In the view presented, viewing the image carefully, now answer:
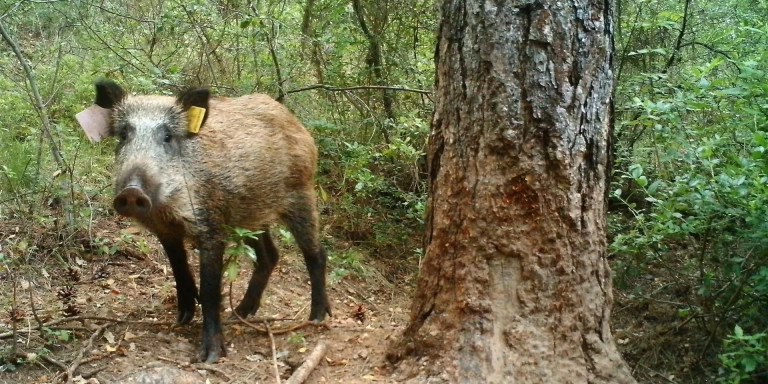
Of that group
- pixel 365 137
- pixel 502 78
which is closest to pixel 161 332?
pixel 502 78

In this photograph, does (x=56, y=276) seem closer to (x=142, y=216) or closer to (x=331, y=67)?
(x=142, y=216)

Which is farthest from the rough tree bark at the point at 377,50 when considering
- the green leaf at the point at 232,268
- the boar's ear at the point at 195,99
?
the green leaf at the point at 232,268

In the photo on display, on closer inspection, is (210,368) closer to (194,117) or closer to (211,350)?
(211,350)

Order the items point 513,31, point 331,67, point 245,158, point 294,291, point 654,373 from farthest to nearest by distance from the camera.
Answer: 1. point 331,67
2. point 294,291
3. point 245,158
4. point 654,373
5. point 513,31

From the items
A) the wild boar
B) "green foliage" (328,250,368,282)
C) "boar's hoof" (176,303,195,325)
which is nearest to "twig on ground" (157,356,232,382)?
the wild boar

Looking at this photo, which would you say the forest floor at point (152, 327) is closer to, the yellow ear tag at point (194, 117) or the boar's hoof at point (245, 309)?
the boar's hoof at point (245, 309)

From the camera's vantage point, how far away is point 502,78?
2928 millimetres

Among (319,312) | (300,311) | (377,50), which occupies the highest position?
(377,50)

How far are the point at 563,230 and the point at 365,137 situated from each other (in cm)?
451

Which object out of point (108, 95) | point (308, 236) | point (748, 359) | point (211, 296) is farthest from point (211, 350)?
point (748, 359)

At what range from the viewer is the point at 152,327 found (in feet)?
14.6

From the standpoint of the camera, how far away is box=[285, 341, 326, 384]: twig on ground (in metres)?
3.50

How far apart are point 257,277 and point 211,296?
81cm

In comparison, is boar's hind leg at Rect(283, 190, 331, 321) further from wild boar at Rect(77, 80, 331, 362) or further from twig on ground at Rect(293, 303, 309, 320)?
twig on ground at Rect(293, 303, 309, 320)
